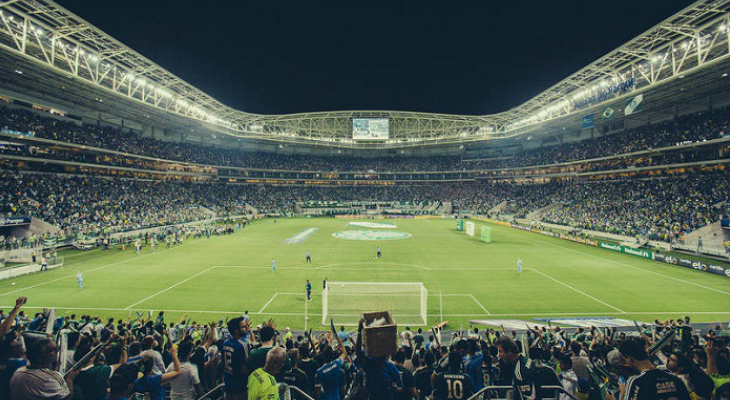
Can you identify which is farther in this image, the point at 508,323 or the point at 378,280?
the point at 378,280

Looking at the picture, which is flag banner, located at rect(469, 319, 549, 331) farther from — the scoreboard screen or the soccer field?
the scoreboard screen

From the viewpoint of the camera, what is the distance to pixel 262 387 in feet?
11.7

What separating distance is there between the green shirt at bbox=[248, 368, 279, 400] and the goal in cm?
1187

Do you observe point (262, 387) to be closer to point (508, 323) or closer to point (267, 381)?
point (267, 381)

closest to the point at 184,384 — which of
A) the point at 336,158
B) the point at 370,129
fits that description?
the point at 370,129

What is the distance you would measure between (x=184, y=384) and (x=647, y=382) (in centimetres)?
613

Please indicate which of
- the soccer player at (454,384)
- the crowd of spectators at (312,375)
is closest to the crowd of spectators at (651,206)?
the crowd of spectators at (312,375)

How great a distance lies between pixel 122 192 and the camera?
46.1 m

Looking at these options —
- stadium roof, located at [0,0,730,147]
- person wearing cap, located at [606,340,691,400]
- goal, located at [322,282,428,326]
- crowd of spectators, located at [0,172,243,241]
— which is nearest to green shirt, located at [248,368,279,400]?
person wearing cap, located at [606,340,691,400]

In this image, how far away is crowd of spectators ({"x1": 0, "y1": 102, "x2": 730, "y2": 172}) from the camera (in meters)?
36.6

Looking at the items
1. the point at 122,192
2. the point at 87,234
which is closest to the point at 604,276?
the point at 87,234

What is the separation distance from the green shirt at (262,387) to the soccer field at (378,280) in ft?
33.9

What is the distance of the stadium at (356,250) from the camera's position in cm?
457

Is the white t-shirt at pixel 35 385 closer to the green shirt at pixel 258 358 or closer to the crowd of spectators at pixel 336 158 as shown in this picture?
the green shirt at pixel 258 358
